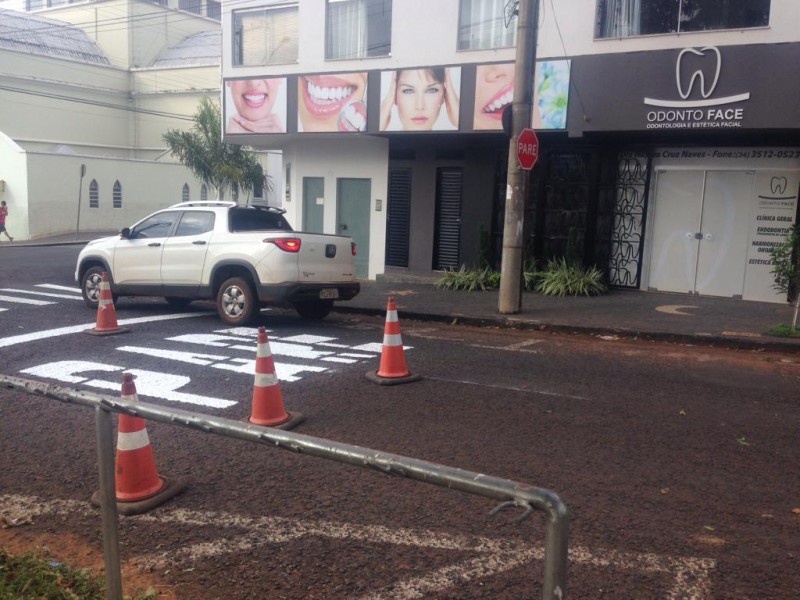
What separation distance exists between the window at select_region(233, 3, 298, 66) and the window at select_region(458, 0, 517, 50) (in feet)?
14.5

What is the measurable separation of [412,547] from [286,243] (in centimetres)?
734

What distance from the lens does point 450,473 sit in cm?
228

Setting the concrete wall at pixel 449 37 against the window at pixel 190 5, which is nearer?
the concrete wall at pixel 449 37

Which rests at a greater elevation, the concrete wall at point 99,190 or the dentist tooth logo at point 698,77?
the dentist tooth logo at point 698,77

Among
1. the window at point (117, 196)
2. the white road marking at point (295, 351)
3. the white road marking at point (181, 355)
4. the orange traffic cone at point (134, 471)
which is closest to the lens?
the orange traffic cone at point (134, 471)

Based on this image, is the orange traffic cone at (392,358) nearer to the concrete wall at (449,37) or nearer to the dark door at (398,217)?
the concrete wall at (449,37)

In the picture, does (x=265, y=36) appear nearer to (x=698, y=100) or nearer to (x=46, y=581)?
(x=698, y=100)

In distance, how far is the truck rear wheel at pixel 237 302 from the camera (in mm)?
11258

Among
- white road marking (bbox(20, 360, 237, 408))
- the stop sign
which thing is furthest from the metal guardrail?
the stop sign

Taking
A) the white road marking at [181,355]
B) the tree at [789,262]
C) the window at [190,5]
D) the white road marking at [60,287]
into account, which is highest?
the window at [190,5]

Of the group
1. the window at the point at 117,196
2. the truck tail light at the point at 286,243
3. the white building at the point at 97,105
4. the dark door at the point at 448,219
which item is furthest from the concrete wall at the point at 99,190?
the truck tail light at the point at 286,243

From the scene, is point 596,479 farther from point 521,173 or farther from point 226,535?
point 521,173

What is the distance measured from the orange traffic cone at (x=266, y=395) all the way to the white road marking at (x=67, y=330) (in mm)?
4971

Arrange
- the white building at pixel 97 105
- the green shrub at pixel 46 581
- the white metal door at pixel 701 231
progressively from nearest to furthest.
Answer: the green shrub at pixel 46 581, the white metal door at pixel 701 231, the white building at pixel 97 105
